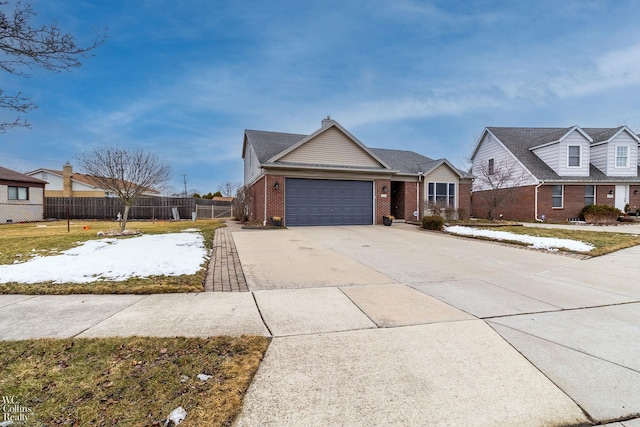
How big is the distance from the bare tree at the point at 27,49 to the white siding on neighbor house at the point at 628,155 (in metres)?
29.7

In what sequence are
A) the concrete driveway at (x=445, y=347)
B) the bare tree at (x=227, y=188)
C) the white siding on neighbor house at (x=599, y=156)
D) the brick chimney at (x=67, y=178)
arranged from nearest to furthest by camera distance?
the concrete driveway at (x=445, y=347)
the white siding on neighbor house at (x=599, y=156)
the brick chimney at (x=67, y=178)
the bare tree at (x=227, y=188)

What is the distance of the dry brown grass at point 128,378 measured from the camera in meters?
2.14

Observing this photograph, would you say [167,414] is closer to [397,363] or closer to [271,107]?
[397,363]

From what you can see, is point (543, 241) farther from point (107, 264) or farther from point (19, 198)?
point (19, 198)

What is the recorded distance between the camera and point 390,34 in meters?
16.5

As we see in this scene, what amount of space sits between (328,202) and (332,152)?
112 inches

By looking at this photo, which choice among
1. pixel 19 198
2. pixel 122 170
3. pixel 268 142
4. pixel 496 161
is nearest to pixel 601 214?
pixel 496 161

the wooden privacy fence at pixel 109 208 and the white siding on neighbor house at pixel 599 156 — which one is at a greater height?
the white siding on neighbor house at pixel 599 156

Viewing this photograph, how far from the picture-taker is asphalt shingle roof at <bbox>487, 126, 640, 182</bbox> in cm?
2166

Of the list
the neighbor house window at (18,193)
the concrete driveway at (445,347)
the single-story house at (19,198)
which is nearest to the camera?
the concrete driveway at (445,347)

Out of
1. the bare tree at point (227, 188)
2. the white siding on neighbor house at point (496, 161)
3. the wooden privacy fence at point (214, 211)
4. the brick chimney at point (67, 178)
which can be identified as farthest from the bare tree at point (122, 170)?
the bare tree at point (227, 188)

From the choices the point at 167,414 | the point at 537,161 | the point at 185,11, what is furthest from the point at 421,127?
the point at 167,414

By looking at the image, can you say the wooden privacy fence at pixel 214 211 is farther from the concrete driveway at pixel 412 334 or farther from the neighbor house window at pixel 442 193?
the concrete driveway at pixel 412 334

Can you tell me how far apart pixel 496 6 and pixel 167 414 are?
674 inches
